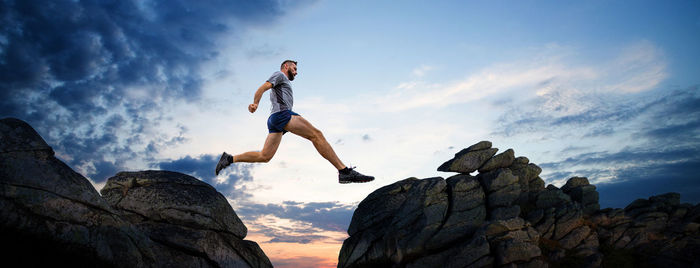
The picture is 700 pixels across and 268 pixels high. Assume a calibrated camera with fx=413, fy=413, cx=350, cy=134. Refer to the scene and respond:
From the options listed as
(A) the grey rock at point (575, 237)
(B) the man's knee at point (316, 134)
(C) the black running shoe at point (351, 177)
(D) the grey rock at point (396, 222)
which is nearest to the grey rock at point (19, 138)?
(B) the man's knee at point (316, 134)

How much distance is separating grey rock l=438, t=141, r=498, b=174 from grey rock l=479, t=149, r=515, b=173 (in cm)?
41

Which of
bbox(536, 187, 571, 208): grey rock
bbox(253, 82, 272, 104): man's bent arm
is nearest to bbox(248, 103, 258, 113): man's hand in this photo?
bbox(253, 82, 272, 104): man's bent arm

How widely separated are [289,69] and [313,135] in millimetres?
2461

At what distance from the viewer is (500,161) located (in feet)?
112

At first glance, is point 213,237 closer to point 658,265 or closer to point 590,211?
point 658,265

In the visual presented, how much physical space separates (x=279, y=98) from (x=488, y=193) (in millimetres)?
22708

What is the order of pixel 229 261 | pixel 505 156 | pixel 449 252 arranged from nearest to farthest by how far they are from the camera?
1. pixel 229 261
2. pixel 449 252
3. pixel 505 156

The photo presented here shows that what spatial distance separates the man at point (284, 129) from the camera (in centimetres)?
1303

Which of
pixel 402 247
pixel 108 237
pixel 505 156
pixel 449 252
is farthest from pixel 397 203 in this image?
pixel 108 237

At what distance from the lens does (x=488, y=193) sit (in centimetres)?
3105

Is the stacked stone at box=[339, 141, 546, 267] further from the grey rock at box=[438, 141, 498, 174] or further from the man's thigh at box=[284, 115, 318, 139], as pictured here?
the man's thigh at box=[284, 115, 318, 139]

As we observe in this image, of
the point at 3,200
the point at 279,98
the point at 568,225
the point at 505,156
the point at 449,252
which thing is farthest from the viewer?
the point at 505,156

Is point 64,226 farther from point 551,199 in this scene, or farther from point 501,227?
point 551,199

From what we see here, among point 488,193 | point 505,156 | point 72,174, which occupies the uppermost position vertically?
point 505,156
